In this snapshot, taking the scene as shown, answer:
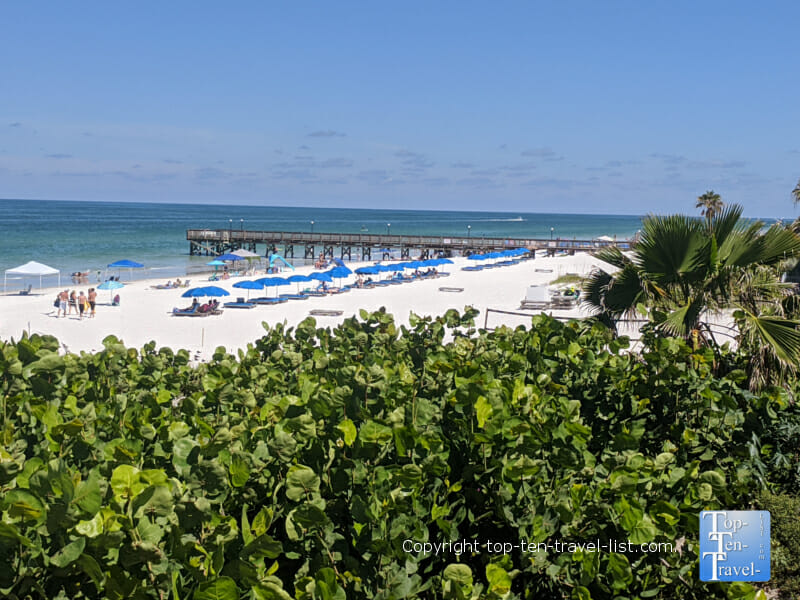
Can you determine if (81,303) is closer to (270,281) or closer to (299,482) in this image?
(270,281)

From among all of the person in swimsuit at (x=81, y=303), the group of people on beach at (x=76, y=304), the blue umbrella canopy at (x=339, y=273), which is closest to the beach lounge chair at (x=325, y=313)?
the blue umbrella canopy at (x=339, y=273)

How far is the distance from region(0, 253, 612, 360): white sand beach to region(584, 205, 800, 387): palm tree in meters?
8.72

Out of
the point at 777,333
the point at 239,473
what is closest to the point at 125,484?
the point at 239,473

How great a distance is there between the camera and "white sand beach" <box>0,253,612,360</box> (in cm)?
2084

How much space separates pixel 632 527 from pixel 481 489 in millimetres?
778

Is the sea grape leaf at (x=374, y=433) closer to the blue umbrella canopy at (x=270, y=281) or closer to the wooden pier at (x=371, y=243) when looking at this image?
the blue umbrella canopy at (x=270, y=281)

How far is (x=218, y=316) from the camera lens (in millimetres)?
25047

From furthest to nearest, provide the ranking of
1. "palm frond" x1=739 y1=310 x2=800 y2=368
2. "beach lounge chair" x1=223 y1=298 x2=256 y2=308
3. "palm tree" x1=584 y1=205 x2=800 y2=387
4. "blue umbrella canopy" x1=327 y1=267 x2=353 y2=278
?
"blue umbrella canopy" x1=327 y1=267 x2=353 y2=278 → "beach lounge chair" x1=223 y1=298 x2=256 y2=308 → "palm tree" x1=584 y1=205 x2=800 y2=387 → "palm frond" x1=739 y1=310 x2=800 y2=368

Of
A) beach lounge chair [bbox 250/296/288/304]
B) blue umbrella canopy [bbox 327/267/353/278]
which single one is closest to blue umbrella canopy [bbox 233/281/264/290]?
beach lounge chair [bbox 250/296/288/304]

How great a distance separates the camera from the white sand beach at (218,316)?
20.8m

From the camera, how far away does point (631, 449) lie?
3648mm

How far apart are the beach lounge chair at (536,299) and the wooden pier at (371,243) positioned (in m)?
29.6

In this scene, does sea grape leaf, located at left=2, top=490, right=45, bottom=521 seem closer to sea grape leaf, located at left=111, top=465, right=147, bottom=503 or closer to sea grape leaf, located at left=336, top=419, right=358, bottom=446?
sea grape leaf, located at left=111, top=465, right=147, bottom=503

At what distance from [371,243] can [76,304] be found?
3450 centimetres
